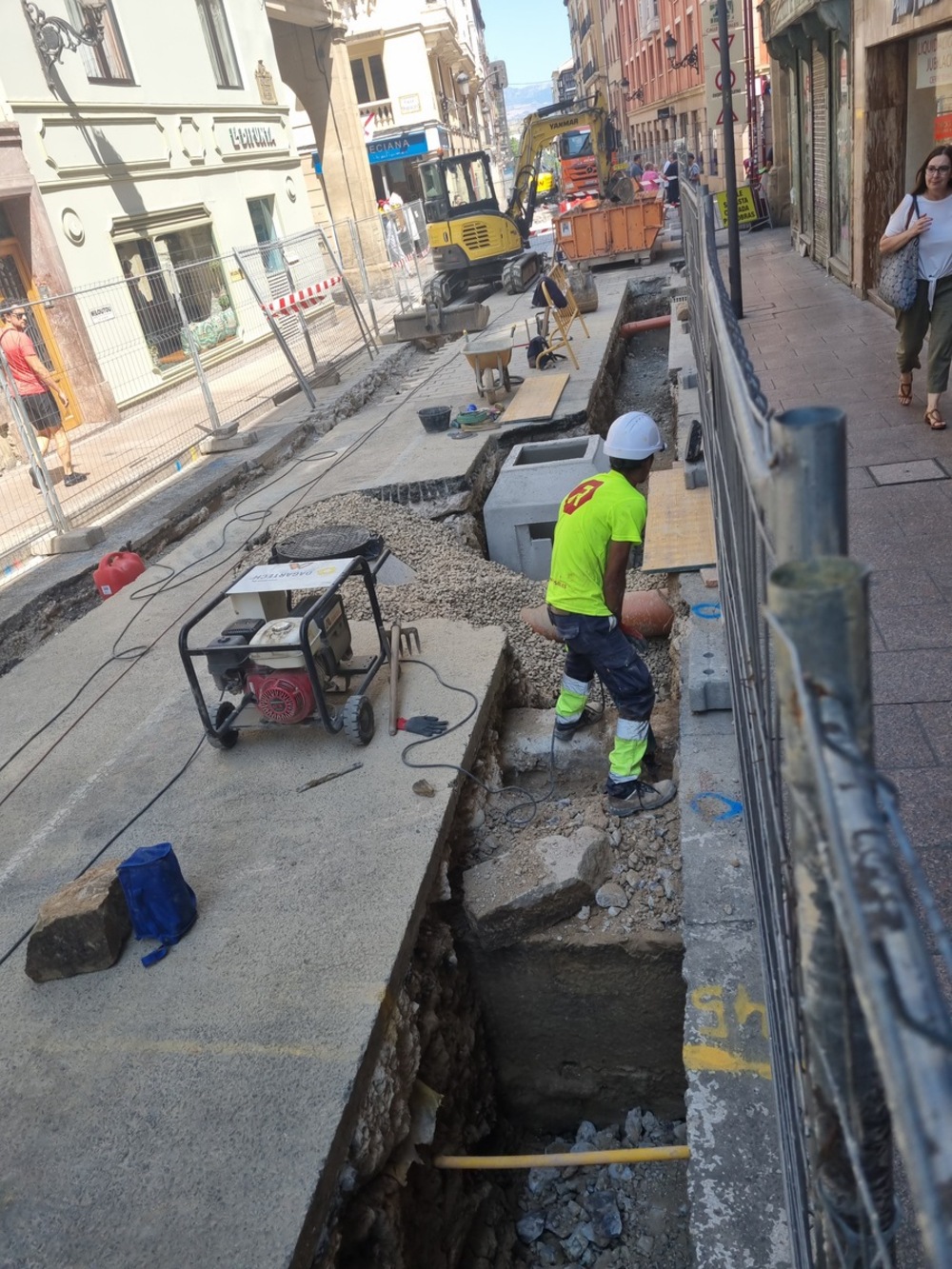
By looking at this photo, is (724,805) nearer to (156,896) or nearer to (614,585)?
(614,585)

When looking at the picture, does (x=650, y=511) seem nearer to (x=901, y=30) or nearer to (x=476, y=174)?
(x=901, y=30)

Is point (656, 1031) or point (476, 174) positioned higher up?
point (476, 174)

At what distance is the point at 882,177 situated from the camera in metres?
9.89

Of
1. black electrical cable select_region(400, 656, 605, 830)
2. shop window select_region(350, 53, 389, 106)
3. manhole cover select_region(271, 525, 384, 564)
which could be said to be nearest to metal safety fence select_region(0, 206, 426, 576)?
manhole cover select_region(271, 525, 384, 564)

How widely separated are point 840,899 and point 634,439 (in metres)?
3.78

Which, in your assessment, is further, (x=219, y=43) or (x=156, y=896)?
(x=219, y=43)

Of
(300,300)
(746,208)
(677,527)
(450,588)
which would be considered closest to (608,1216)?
(677,527)

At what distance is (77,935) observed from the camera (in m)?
3.62

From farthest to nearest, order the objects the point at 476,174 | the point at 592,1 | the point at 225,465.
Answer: the point at 592,1 → the point at 476,174 → the point at 225,465

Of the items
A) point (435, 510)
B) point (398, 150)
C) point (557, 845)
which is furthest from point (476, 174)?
point (398, 150)

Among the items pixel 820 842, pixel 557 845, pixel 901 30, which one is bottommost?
pixel 557 845

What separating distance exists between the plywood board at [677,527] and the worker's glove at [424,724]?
6.17 feet

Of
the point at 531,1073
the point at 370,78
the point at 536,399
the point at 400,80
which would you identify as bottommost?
the point at 531,1073

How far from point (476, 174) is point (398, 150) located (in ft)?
82.1
